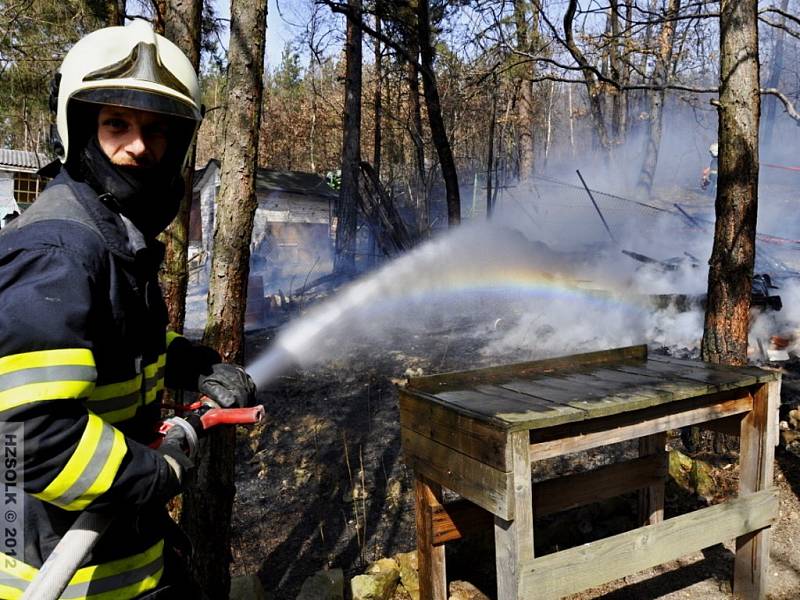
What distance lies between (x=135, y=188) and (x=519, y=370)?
239 cm

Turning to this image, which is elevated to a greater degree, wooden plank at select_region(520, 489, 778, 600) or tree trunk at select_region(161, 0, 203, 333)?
tree trunk at select_region(161, 0, 203, 333)

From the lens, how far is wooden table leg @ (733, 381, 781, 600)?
3322 mm

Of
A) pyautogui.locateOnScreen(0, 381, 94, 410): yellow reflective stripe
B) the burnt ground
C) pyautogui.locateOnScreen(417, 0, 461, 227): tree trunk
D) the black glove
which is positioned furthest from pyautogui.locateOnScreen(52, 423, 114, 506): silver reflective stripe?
pyautogui.locateOnScreen(417, 0, 461, 227): tree trunk

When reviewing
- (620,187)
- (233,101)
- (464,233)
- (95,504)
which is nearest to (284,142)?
(620,187)

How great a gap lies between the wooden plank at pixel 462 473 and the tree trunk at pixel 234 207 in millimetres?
1032

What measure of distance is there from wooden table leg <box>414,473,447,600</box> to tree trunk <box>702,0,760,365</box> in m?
2.94

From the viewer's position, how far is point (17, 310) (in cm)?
135

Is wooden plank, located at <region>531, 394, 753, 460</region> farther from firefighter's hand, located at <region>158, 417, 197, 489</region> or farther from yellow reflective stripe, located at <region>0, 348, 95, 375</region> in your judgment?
yellow reflective stripe, located at <region>0, 348, 95, 375</region>

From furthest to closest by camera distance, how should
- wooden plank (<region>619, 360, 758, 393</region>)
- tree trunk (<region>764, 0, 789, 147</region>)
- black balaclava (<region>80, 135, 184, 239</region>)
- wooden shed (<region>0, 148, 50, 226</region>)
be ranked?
tree trunk (<region>764, 0, 789, 147</region>)
wooden shed (<region>0, 148, 50, 226</region>)
wooden plank (<region>619, 360, 758, 393</region>)
black balaclava (<region>80, 135, 184, 239</region>)

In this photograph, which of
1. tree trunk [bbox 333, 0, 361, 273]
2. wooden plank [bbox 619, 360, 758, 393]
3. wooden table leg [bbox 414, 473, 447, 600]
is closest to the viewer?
wooden plank [bbox 619, 360, 758, 393]

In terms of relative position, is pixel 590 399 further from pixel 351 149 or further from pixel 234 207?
pixel 351 149

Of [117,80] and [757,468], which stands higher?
[117,80]

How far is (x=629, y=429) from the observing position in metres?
2.89

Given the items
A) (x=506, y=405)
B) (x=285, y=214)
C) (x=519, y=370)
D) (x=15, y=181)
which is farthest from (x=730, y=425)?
(x=15, y=181)
